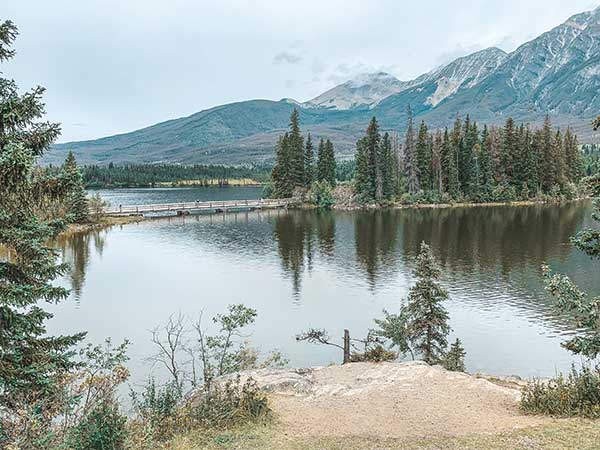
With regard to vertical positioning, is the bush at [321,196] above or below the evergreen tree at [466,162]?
below

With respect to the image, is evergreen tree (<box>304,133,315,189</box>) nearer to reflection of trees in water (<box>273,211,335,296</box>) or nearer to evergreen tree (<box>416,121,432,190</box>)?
reflection of trees in water (<box>273,211,335,296</box>)

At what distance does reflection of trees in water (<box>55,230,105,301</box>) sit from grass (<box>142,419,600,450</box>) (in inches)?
957

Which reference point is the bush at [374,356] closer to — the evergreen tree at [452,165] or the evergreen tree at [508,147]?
the evergreen tree at [452,165]

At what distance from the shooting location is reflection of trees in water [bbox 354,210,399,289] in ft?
130

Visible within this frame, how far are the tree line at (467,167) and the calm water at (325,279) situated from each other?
23.7 metres

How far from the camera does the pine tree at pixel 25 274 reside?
9.51 meters

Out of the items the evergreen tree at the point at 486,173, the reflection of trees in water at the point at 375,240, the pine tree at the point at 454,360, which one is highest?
the evergreen tree at the point at 486,173

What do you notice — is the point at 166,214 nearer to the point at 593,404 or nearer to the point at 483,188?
the point at 483,188

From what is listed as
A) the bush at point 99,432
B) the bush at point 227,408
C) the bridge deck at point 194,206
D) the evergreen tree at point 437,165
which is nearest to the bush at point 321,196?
the bridge deck at point 194,206

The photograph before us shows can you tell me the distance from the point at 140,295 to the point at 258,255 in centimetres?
1483

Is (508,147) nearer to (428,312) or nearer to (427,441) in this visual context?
(428,312)

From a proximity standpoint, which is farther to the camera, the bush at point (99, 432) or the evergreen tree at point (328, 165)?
the evergreen tree at point (328, 165)

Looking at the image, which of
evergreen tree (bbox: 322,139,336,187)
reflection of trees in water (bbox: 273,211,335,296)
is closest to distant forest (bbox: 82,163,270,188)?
evergreen tree (bbox: 322,139,336,187)

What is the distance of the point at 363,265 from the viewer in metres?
40.1
